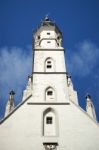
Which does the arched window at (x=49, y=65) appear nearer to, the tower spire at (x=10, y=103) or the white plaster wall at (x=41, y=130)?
the tower spire at (x=10, y=103)

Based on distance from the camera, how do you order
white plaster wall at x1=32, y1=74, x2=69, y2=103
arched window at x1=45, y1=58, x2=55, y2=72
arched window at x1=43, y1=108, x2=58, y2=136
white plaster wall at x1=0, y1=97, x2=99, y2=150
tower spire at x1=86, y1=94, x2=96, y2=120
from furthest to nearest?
arched window at x1=45, y1=58, x2=55, y2=72 → tower spire at x1=86, y1=94, x2=96, y2=120 → white plaster wall at x1=32, y1=74, x2=69, y2=103 → arched window at x1=43, y1=108, x2=58, y2=136 → white plaster wall at x1=0, y1=97, x2=99, y2=150

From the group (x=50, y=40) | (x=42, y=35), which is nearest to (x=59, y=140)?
(x=50, y=40)

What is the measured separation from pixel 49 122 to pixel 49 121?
10 cm

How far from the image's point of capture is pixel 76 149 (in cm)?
1680

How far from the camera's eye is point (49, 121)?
19250 mm

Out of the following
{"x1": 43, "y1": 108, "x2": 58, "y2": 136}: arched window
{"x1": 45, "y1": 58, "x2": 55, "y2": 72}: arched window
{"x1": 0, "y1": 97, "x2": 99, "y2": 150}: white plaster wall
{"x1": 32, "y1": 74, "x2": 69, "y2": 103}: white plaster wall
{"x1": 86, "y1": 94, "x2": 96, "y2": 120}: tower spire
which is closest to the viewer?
{"x1": 0, "y1": 97, "x2": 99, "y2": 150}: white plaster wall

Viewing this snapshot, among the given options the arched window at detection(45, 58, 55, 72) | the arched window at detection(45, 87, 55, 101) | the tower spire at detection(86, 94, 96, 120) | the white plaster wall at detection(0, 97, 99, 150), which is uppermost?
the arched window at detection(45, 58, 55, 72)

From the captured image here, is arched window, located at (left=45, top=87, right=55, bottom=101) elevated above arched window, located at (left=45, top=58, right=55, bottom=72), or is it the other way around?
arched window, located at (left=45, top=58, right=55, bottom=72)

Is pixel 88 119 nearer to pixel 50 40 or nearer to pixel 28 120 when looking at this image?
pixel 28 120

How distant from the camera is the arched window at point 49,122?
60.0 feet

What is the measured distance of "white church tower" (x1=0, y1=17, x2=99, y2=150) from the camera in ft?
56.1

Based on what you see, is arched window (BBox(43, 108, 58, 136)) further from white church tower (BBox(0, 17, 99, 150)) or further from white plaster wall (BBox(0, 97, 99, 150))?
white plaster wall (BBox(0, 97, 99, 150))

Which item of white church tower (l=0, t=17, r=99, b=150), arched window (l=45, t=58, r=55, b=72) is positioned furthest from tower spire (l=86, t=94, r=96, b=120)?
arched window (l=45, t=58, r=55, b=72)

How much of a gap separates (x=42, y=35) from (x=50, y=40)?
2.12m
